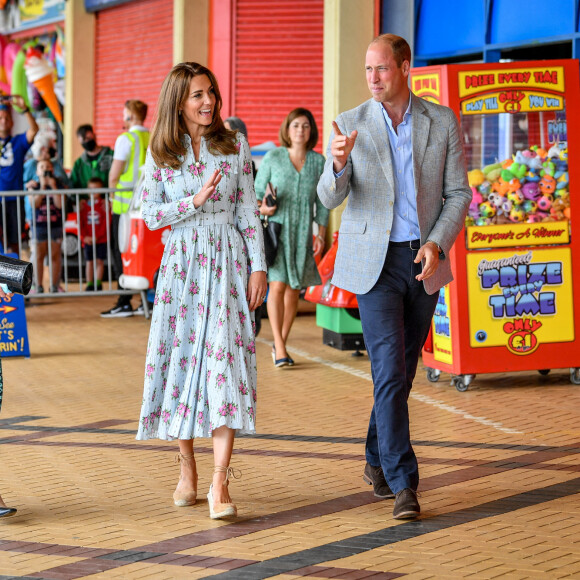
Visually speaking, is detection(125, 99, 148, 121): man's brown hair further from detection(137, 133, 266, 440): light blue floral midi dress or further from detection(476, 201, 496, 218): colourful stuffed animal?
detection(137, 133, 266, 440): light blue floral midi dress

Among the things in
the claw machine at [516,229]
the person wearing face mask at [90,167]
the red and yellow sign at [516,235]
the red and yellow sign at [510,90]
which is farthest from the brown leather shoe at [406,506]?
the person wearing face mask at [90,167]

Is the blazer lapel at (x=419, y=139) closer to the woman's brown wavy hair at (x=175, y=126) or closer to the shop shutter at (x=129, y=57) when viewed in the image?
the woman's brown wavy hair at (x=175, y=126)

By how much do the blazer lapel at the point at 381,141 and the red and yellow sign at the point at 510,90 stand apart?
2843mm

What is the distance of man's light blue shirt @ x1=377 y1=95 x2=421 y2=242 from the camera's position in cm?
510

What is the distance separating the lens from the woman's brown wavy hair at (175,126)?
5.11 m

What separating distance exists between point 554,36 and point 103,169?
5.99 metres

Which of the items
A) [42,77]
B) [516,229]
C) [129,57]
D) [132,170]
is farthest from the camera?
[42,77]

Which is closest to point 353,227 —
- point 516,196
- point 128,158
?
point 516,196

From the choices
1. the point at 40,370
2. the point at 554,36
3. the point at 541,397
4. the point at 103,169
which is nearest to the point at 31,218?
the point at 103,169

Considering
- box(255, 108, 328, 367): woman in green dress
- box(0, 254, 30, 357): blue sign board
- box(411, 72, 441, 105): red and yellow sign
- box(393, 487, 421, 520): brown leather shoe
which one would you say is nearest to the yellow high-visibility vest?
box(0, 254, 30, 357): blue sign board

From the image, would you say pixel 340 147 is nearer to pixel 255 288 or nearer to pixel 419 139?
pixel 419 139

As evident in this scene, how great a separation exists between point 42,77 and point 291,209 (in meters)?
13.4

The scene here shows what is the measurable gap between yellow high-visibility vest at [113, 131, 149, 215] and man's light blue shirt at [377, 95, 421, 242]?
285 inches

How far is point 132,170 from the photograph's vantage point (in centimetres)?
1227
